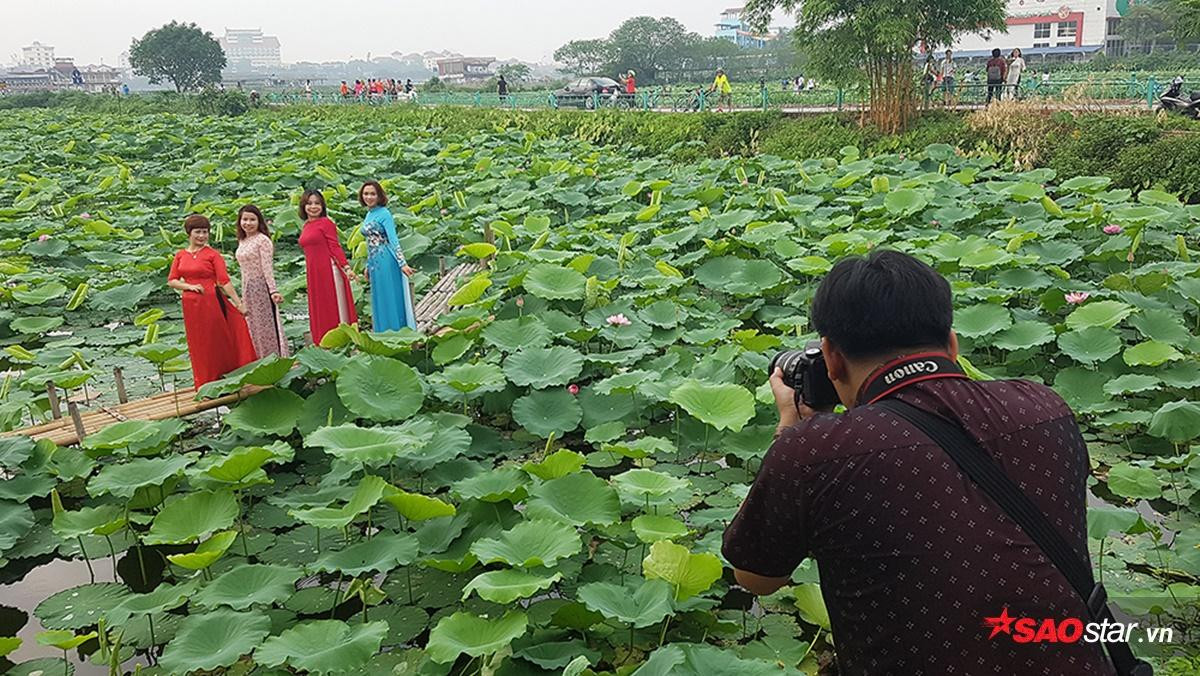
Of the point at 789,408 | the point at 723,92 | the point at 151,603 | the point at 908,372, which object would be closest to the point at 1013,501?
the point at 908,372

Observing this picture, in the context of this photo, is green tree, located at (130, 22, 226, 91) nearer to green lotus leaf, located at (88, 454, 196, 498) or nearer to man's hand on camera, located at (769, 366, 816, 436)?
green lotus leaf, located at (88, 454, 196, 498)

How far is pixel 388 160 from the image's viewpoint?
12602 millimetres

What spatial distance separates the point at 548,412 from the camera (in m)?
3.79

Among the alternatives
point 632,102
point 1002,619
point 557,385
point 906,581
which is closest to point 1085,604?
point 1002,619

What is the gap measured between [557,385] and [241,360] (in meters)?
1.94

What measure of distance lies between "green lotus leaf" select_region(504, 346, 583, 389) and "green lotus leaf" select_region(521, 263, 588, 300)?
2.58 feet

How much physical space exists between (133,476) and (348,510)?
0.96 metres

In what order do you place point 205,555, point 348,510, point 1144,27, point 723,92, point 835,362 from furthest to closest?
point 1144,27 < point 723,92 < point 348,510 < point 205,555 < point 835,362

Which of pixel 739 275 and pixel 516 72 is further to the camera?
pixel 516 72

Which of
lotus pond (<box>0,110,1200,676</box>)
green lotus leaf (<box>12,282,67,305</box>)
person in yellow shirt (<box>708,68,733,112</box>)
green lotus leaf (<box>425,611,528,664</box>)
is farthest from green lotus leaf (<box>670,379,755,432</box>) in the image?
person in yellow shirt (<box>708,68,733,112</box>)

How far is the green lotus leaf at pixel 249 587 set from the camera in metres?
2.52

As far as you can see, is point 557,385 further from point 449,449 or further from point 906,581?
point 906,581

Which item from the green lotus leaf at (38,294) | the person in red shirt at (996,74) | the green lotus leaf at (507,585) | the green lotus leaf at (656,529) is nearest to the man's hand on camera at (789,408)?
the green lotus leaf at (507,585)

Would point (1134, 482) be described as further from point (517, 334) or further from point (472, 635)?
point (517, 334)
